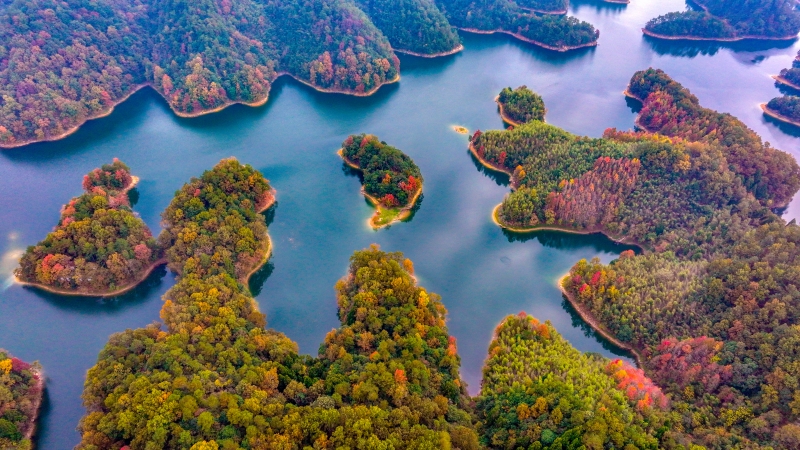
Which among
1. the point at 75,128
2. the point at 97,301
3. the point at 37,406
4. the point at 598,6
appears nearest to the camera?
the point at 37,406

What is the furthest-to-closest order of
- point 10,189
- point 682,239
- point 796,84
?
1. point 796,84
2. point 10,189
3. point 682,239

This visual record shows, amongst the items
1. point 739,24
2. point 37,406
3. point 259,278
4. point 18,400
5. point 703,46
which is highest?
point 739,24

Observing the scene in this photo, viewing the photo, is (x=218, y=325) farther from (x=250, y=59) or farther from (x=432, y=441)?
(x=250, y=59)

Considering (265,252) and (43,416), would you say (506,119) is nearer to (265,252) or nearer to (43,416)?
(265,252)

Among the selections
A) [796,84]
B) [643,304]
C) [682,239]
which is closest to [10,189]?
[643,304]

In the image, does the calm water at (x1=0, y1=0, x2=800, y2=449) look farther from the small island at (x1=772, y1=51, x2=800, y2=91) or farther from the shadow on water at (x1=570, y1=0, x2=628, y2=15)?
the shadow on water at (x1=570, y1=0, x2=628, y2=15)

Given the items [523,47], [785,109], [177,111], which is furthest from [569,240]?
[177,111]

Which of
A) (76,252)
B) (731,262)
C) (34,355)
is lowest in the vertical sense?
(34,355)
